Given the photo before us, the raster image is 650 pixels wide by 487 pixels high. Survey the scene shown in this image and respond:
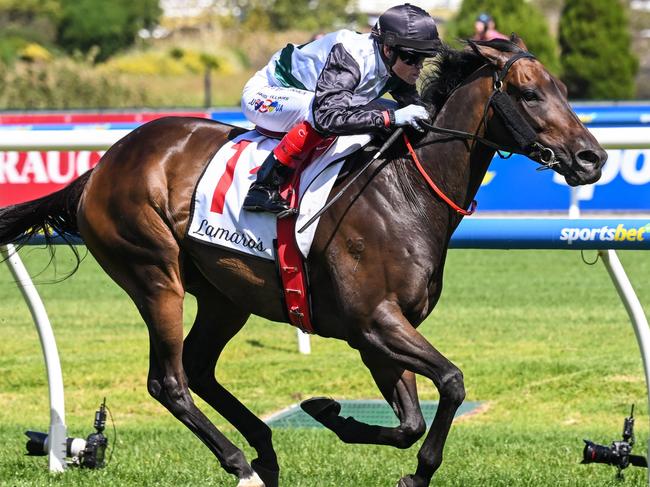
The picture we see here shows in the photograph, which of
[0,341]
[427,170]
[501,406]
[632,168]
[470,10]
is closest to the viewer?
[427,170]

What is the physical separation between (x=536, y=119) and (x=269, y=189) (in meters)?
0.99

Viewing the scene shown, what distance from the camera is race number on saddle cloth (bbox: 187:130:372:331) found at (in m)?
4.40

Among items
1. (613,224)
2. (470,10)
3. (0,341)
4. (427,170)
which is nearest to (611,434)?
(613,224)

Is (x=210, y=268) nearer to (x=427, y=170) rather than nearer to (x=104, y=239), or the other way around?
(x=104, y=239)

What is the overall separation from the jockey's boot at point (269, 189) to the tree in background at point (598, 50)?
22146 mm

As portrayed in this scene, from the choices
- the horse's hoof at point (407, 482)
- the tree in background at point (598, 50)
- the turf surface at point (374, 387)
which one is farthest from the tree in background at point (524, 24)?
the horse's hoof at point (407, 482)

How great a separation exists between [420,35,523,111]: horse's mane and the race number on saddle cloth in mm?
295

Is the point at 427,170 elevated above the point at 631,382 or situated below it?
above

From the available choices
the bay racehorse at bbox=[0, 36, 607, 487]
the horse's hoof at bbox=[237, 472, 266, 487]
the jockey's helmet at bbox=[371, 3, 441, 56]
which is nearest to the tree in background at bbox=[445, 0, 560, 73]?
the bay racehorse at bbox=[0, 36, 607, 487]

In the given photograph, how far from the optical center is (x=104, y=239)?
489 cm

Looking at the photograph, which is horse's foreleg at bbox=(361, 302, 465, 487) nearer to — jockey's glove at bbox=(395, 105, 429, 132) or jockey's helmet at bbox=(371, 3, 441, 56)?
jockey's glove at bbox=(395, 105, 429, 132)

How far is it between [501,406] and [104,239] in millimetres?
2719

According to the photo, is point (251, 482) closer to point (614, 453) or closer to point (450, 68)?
point (614, 453)

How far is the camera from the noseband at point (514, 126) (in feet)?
13.6
